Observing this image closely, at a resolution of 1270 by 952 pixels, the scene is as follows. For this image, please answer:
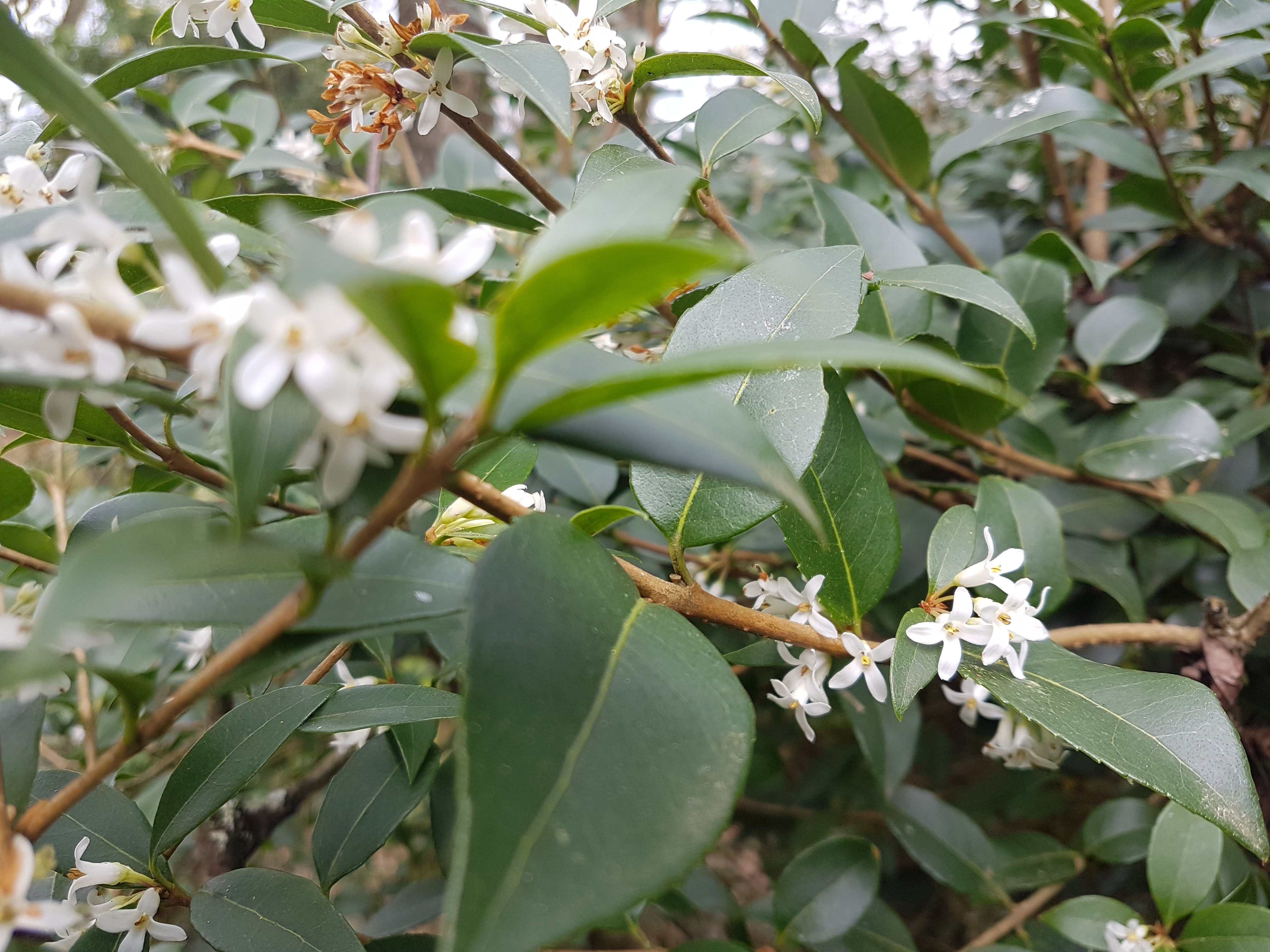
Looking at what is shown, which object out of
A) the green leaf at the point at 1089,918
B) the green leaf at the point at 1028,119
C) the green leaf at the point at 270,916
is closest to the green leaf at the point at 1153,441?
the green leaf at the point at 1028,119

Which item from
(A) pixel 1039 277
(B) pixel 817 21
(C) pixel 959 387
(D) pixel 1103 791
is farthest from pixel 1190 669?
(B) pixel 817 21

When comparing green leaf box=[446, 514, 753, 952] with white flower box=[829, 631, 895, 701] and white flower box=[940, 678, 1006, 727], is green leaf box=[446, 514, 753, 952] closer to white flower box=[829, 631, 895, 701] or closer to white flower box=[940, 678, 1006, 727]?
white flower box=[829, 631, 895, 701]

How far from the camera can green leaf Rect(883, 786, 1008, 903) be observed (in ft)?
2.86

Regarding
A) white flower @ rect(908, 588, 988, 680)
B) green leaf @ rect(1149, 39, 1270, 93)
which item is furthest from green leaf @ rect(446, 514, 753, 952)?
green leaf @ rect(1149, 39, 1270, 93)

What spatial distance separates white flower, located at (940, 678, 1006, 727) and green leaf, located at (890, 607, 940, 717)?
0.14 m

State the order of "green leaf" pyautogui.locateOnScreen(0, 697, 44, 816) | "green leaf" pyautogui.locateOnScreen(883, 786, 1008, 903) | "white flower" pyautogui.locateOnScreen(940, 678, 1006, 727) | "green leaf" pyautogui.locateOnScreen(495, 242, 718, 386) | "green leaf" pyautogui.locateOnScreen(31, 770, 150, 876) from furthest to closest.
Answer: "green leaf" pyautogui.locateOnScreen(883, 786, 1008, 903) < "white flower" pyautogui.locateOnScreen(940, 678, 1006, 727) < "green leaf" pyautogui.locateOnScreen(31, 770, 150, 876) < "green leaf" pyautogui.locateOnScreen(0, 697, 44, 816) < "green leaf" pyautogui.locateOnScreen(495, 242, 718, 386)

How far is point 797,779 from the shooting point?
136 cm

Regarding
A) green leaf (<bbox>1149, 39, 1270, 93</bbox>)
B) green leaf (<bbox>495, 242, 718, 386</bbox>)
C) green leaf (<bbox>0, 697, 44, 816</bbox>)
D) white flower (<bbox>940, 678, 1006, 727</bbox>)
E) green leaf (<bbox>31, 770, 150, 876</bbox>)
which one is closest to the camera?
green leaf (<bbox>495, 242, 718, 386</bbox>)

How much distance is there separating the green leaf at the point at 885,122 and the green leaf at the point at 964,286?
0.34 meters

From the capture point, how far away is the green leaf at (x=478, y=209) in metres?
0.61

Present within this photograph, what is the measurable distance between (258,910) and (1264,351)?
4.51 feet

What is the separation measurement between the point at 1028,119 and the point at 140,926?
1057 mm

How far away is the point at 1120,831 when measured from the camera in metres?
0.84

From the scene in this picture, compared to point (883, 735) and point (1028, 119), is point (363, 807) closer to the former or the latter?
point (883, 735)
